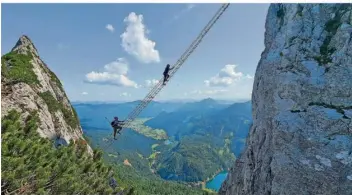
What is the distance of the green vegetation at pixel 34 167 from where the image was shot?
15.9 metres

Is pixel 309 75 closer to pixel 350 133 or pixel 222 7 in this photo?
pixel 350 133

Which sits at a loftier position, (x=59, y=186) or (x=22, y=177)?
(x=22, y=177)

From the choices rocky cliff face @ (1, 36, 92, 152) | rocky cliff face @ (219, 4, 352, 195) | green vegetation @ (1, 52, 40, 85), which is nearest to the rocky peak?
rocky cliff face @ (1, 36, 92, 152)

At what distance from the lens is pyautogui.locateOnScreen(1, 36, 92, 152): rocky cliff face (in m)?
29.1

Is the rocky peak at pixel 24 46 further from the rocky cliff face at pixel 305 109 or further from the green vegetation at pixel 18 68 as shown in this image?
the rocky cliff face at pixel 305 109

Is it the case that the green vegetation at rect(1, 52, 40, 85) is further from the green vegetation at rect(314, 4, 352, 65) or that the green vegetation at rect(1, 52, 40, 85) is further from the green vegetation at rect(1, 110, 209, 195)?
the green vegetation at rect(314, 4, 352, 65)

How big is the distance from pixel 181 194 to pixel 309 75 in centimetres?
11370

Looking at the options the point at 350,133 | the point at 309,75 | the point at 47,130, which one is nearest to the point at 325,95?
the point at 309,75

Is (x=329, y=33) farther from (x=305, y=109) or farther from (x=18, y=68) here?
(x=18, y=68)

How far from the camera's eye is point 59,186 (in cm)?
1916

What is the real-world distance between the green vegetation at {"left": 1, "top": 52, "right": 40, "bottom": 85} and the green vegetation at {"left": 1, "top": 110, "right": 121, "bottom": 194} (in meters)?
12.2

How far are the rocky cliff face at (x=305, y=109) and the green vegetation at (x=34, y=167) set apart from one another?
14971 millimetres

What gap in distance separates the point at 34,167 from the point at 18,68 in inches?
872

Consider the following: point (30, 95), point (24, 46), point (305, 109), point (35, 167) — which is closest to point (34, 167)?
point (35, 167)
